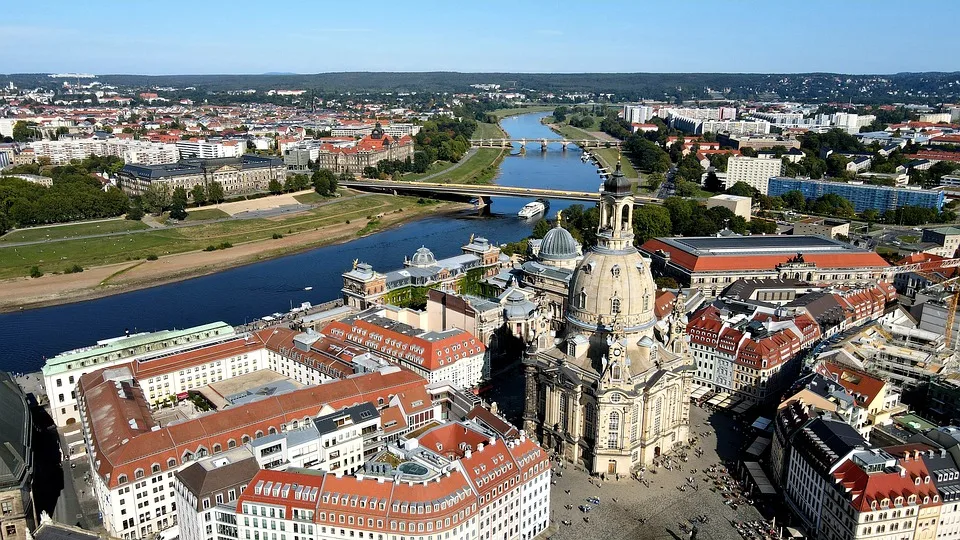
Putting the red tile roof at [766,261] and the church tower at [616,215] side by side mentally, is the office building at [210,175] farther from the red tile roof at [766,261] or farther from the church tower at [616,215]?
the church tower at [616,215]

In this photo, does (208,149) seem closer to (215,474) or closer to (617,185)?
(617,185)

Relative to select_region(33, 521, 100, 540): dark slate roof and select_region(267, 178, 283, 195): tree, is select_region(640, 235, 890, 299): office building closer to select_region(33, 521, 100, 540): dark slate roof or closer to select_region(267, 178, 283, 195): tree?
select_region(33, 521, 100, 540): dark slate roof

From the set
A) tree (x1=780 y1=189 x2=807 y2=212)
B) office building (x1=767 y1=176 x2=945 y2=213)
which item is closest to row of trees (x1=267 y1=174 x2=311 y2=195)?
tree (x1=780 y1=189 x2=807 y2=212)

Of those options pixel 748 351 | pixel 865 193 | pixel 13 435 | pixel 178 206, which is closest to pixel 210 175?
pixel 178 206

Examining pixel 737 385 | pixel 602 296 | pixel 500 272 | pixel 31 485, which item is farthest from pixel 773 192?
pixel 31 485

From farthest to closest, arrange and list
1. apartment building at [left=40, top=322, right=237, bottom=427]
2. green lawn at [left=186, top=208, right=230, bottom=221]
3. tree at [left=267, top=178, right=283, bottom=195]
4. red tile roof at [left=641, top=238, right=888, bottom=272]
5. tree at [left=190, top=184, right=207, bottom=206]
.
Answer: tree at [left=267, top=178, right=283, bottom=195] → tree at [left=190, top=184, right=207, bottom=206] → green lawn at [left=186, top=208, right=230, bottom=221] → red tile roof at [left=641, top=238, right=888, bottom=272] → apartment building at [left=40, top=322, right=237, bottom=427]
